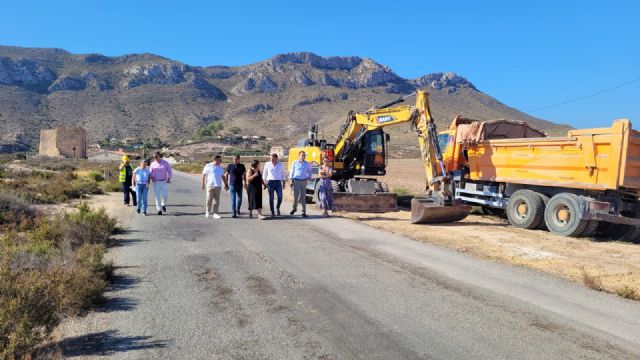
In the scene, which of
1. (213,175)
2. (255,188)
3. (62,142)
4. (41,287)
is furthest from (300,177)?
(62,142)

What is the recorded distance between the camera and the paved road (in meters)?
4.41

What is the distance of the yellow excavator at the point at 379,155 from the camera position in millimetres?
13133

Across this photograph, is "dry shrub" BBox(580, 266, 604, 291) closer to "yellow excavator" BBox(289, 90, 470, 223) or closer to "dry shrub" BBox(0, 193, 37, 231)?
"yellow excavator" BBox(289, 90, 470, 223)

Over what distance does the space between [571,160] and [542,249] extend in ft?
9.87

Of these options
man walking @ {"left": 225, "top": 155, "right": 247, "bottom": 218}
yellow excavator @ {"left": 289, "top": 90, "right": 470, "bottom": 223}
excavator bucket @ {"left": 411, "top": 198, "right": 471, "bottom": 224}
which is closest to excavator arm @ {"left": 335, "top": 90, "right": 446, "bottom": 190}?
yellow excavator @ {"left": 289, "top": 90, "right": 470, "bottom": 223}

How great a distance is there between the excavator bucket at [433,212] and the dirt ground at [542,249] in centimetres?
25

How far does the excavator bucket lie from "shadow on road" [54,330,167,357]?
9.20 meters

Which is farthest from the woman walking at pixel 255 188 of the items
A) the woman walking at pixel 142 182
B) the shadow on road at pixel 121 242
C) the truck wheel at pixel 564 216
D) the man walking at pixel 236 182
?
the truck wheel at pixel 564 216

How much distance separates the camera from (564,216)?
11516 mm

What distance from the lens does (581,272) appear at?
7.66 meters

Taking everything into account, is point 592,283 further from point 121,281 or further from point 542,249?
point 121,281

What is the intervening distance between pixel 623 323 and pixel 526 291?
126 centimetres

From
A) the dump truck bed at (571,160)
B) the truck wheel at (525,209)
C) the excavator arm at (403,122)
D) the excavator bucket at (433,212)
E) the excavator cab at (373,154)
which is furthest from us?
the excavator cab at (373,154)

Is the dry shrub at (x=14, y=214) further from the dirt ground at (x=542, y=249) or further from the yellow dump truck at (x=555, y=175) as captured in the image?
the yellow dump truck at (x=555, y=175)
